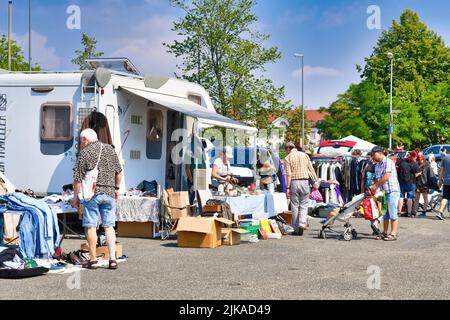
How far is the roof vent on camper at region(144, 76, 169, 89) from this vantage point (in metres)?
14.3

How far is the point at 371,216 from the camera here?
43.9 feet

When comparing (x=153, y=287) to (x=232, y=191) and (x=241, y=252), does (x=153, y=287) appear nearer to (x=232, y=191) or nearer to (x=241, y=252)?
(x=241, y=252)

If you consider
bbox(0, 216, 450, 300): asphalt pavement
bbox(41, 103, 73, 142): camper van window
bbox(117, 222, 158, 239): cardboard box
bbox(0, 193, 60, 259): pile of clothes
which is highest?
bbox(41, 103, 73, 142): camper van window

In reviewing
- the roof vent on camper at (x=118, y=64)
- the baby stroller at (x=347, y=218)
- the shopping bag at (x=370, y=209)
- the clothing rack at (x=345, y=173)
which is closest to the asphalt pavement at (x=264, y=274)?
the baby stroller at (x=347, y=218)

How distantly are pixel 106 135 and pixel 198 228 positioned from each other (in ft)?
7.04

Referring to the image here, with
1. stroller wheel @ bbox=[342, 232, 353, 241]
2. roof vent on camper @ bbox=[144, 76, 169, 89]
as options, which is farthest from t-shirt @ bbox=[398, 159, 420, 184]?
roof vent on camper @ bbox=[144, 76, 169, 89]

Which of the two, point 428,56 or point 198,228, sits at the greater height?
point 428,56

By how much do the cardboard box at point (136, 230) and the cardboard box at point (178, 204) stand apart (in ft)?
1.50

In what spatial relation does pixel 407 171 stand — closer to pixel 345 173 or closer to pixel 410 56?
pixel 345 173

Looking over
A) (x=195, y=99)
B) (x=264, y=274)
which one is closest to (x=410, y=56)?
(x=195, y=99)

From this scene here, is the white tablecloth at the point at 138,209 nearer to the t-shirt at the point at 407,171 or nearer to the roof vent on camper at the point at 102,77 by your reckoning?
the roof vent on camper at the point at 102,77

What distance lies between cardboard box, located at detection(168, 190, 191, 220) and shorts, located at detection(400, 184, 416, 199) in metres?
7.67

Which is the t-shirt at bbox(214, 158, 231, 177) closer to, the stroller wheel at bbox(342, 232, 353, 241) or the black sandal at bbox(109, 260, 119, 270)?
the stroller wheel at bbox(342, 232, 353, 241)
